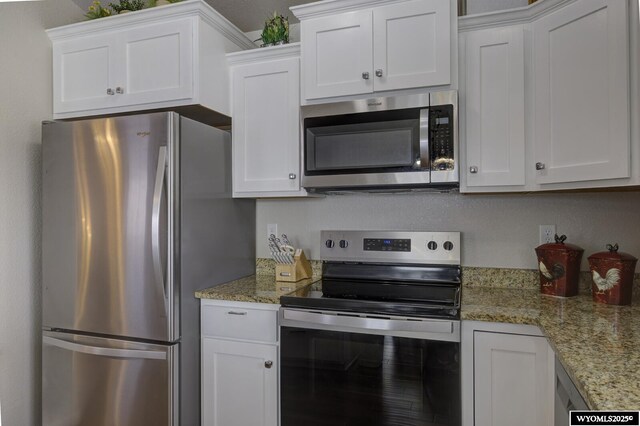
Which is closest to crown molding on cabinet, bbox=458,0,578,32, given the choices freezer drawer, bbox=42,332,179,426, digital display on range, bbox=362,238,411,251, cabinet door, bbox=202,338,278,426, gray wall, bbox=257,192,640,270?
gray wall, bbox=257,192,640,270

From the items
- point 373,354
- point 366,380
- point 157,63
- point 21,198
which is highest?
point 157,63

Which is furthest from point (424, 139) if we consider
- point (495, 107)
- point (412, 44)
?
point (412, 44)

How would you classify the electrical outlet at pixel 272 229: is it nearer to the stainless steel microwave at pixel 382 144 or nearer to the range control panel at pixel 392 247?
the range control panel at pixel 392 247

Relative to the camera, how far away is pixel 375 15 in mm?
1941

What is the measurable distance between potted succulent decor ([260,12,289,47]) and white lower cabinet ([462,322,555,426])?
1740 mm

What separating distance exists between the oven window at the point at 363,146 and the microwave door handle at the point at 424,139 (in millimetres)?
30

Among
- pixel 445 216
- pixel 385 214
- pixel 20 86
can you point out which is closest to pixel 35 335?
pixel 20 86

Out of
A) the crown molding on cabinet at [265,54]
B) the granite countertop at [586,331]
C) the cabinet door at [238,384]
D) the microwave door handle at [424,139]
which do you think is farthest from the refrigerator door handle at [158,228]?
the granite countertop at [586,331]

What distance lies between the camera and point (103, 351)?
6.28 ft

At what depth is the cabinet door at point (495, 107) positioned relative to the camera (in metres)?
1.80

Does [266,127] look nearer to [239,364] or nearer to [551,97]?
[239,364]

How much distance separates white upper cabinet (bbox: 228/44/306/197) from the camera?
2.15 metres

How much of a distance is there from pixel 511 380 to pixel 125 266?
66.9 inches

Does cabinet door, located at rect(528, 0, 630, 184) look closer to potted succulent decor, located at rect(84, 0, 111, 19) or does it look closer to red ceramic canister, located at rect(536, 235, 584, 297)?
red ceramic canister, located at rect(536, 235, 584, 297)
